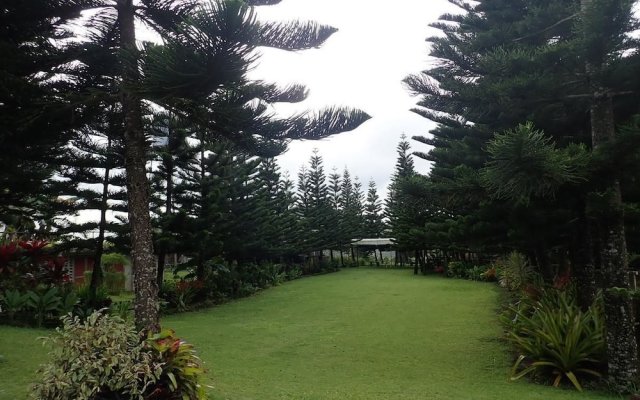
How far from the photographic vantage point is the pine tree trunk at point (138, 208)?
301 centimetres

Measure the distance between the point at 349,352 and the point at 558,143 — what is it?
11.8 ft

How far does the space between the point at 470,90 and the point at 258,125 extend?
2.81m

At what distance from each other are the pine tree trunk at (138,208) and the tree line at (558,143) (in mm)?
2556

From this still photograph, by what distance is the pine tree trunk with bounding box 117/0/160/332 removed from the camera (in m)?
3.01

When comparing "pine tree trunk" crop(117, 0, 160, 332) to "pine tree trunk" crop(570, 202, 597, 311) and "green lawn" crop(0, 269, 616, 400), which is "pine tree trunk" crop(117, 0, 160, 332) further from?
"pine tree trunk" crop(570, 202, 597, 311)

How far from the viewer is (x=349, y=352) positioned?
17.8 feet

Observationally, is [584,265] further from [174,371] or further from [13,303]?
[13,303]

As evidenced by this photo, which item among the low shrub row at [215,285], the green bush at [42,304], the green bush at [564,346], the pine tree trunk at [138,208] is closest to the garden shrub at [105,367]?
the pine tree trunk at [138,208]

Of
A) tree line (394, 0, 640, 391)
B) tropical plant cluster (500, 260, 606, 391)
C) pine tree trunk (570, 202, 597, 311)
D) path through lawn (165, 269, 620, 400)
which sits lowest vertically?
path through lawn (165, 269, 620, 400)

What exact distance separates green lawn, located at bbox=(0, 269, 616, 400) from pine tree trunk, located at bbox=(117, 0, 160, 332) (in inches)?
37.0

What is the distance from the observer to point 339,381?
13.5 feet

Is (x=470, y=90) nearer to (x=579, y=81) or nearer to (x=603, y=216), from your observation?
(x=579, y=81)

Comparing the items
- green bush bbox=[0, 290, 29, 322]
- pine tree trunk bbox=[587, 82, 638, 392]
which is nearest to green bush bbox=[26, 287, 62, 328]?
green bush bbox=[0, 290, 29, 322]

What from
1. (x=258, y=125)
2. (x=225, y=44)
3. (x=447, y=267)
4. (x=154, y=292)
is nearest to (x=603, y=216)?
(x=258, y=125)
